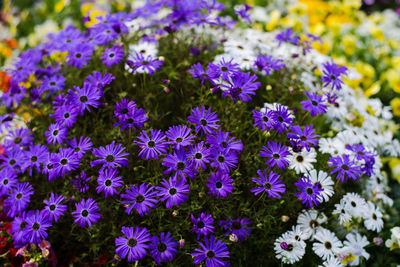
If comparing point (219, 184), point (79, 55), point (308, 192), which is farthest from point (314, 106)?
point (79, 55)

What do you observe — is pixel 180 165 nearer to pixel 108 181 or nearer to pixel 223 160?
pixel 223 160

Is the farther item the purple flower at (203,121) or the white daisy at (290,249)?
the white daisy at (290,249)

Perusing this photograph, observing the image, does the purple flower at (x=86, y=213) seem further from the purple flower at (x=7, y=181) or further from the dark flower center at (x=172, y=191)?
the purple flower at (x=7, y=181)

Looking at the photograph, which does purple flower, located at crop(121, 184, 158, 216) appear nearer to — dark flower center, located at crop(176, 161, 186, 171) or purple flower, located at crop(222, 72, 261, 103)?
dark flower center, located at crop(176, 161, 186, 171)

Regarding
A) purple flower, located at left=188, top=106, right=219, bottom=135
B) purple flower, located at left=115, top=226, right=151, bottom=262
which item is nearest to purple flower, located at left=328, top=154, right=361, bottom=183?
purple flower, located at left=188, top=106, right=219, bottom=135

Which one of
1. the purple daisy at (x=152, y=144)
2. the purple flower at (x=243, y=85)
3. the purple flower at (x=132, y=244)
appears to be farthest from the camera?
the purple flower at (x=243, y=85)

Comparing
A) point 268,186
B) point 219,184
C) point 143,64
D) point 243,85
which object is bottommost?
point 268,186

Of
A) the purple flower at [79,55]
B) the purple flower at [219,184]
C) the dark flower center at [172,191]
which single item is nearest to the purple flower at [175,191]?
the dark flower center at [172,191]
